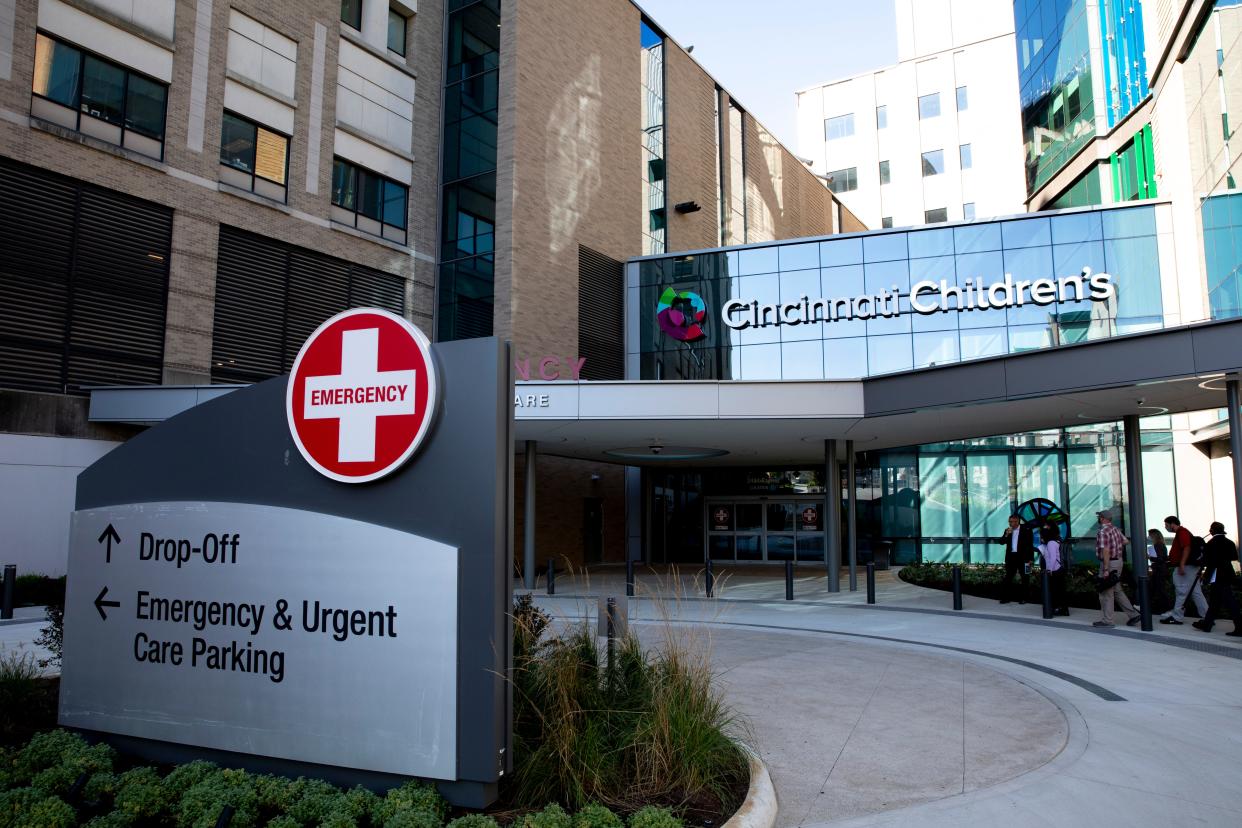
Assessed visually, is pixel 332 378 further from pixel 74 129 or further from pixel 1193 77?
pixel 1193 77

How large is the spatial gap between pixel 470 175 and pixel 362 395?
24.1 meters

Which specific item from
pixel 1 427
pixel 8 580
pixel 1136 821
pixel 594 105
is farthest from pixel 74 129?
pixel 1136 821

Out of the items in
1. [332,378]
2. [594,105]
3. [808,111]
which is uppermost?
[808,111]

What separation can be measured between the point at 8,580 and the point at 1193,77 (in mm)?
31065

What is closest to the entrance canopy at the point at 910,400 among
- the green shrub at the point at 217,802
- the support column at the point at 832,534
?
the support column at the point at 832,534

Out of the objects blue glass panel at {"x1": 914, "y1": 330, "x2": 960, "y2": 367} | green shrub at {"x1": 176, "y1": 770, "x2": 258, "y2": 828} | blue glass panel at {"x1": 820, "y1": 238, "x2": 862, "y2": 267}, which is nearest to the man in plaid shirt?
green shrub at {"x1": 176, "y1": 770, "x2": 258, "y2": 828}

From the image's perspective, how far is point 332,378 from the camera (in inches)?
212

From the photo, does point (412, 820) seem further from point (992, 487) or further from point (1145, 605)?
point (992, 487)

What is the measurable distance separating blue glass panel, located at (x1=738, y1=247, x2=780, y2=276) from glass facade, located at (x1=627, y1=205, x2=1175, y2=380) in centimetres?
4

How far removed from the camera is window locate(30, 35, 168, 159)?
19.3m

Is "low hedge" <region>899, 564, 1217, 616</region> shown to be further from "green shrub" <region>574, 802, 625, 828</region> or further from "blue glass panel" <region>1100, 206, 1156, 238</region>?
"green shrub" <region>574, 802, 625, 828</region>

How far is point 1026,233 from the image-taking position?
2641cm

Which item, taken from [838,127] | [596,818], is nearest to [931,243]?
[596,818]

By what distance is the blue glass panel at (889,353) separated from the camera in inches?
1073
